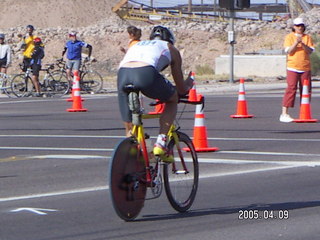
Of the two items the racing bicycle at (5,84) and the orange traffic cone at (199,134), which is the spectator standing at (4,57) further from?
the orange traffic cone at (199,134)

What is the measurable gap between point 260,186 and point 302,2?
64.9 metres

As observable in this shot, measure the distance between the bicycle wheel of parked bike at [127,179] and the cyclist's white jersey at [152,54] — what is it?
0.72 metres

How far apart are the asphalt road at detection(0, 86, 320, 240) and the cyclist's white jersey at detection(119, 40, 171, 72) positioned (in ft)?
4.71

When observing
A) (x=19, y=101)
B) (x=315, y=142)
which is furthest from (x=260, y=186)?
(x=19, y=101)

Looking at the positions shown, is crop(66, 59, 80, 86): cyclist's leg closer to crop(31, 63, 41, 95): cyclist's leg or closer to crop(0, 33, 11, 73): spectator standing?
crop(31, 63, 41, 95): cyclist's leg

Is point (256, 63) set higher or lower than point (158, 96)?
lower

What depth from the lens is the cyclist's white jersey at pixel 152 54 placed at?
8289mm

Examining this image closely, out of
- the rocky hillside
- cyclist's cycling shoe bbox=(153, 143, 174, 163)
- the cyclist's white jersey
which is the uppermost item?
the cyclist's white jersey

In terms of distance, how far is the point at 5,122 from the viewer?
1930 cm

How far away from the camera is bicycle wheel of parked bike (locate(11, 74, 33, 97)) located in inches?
1121

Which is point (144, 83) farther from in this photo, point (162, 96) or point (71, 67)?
point (71, 67)

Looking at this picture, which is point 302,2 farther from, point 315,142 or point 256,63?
point 315,142

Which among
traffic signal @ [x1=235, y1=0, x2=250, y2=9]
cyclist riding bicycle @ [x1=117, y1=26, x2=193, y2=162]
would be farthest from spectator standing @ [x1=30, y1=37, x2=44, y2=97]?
cyclist riding bicycle @ [x1=117, y1=26, x2=193, y2=162]

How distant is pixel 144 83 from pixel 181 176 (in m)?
1.19
